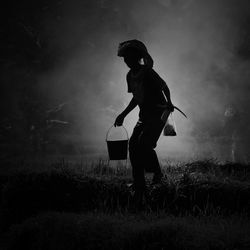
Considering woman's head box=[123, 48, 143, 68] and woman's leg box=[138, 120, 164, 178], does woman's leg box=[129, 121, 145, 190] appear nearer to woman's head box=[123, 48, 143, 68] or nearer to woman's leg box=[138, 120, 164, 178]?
woman's leg box=[138, 120, 164, 178]

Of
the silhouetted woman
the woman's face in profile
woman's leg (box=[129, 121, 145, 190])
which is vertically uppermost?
the woman's face in profile

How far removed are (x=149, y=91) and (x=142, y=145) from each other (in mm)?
975

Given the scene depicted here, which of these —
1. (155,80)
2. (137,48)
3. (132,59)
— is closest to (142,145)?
(155,80)

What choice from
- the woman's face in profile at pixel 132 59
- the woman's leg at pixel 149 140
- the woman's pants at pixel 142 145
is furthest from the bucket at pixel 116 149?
the woman's face in profile at pixel 132 59

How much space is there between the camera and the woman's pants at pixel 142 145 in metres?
6.64

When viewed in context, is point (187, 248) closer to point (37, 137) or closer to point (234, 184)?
point (234, 184)

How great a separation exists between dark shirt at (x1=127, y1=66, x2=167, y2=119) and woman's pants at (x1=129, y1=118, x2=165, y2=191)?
0.17 m

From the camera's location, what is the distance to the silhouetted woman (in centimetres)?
664

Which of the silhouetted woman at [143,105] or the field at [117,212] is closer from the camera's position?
the field at [117,212]

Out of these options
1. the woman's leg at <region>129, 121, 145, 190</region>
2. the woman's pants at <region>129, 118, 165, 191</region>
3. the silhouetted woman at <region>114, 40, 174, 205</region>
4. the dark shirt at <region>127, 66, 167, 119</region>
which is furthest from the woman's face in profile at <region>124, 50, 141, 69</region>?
the woman's leg at <region>129, 121, 145, 190</region>

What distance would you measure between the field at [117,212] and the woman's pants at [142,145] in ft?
1.23

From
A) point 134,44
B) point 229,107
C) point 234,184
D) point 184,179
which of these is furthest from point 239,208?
point 229,107

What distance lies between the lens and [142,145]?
6633 mm

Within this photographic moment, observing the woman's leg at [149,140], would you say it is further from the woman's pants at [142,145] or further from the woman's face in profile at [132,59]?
the woman's face in profile at [132,59]
